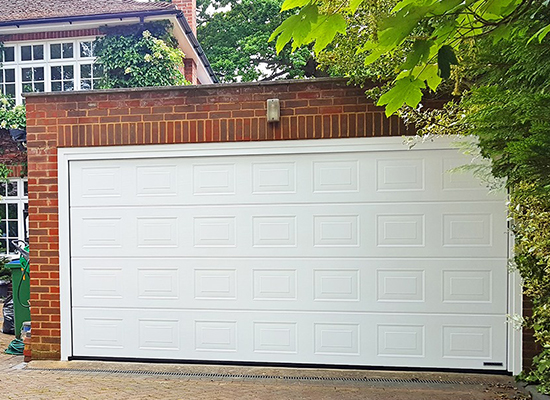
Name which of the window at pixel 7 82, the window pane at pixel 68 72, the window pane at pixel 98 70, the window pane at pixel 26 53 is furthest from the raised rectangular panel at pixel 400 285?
the window at pixel 7 82

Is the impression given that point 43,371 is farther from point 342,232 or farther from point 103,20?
point 103,20

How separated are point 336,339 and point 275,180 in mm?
1823

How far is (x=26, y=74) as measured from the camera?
1120 cm

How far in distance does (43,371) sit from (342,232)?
355 cm

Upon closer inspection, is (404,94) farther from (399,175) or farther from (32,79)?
(32,79)

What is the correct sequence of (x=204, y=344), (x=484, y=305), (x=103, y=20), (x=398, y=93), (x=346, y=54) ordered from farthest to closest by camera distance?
(x=103, y=20)
(x=204, y=344)
(x=484, y=305)
(x=346, y=54)
(x=398, y=93)

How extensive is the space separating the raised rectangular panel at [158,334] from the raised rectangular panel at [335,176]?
2.22 meters

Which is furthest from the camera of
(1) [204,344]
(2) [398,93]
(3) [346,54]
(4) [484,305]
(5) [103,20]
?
(5) [103,20]

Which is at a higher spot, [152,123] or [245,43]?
[245,43]

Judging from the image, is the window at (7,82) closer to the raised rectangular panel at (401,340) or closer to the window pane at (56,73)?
the window pane at (56,73)

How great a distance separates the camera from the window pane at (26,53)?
1116cm

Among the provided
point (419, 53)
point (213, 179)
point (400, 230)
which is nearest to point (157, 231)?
point (213, 179)

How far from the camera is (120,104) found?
543cm

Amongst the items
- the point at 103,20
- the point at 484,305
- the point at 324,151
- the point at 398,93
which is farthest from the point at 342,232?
the point at 103,20
